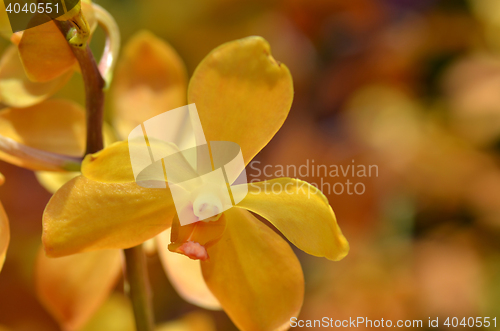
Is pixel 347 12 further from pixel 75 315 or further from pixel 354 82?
pixel 75 315

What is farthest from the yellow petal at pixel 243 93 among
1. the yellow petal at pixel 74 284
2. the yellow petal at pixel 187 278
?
the yellow petal at pixel 74 284

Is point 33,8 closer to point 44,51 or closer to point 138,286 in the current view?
point 44,51

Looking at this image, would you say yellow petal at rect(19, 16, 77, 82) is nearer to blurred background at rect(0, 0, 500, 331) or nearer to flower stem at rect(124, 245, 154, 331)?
flower stem at rect(124, 245, 154, 331)

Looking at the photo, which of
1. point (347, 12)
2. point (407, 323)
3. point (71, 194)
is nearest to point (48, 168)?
point (71, 194)

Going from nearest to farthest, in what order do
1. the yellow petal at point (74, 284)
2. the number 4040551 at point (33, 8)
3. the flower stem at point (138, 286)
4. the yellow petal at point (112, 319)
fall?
the number 4040551 at point (33, 8) → the flower stem at point (138, 286) → the yellow petal at point (74, 284) → the yellow petal at point (112, 319)

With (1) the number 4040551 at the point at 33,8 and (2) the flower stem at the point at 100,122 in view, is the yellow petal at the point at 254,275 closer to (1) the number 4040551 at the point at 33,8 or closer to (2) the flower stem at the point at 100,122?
(2) the flower stem at the point at 100,122

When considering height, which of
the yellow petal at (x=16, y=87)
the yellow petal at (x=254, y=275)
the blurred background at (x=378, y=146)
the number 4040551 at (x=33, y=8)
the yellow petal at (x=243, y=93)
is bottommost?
the blurred background at (x=378, y=146)
